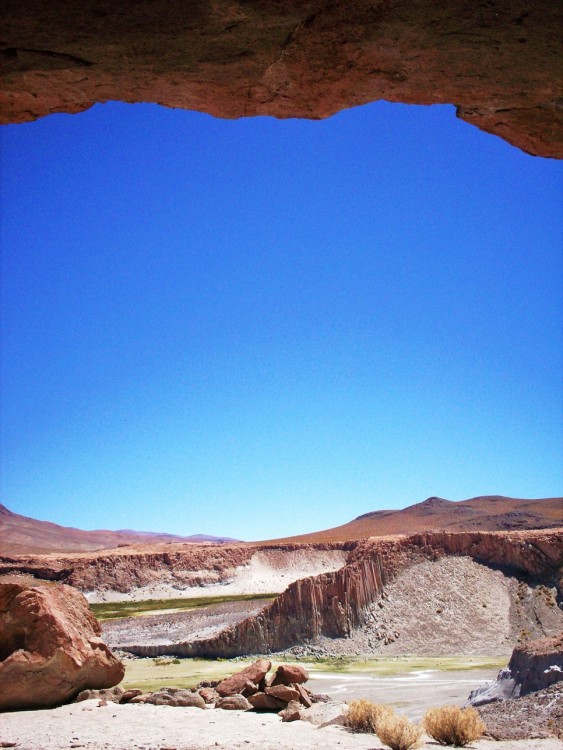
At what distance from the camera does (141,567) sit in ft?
223

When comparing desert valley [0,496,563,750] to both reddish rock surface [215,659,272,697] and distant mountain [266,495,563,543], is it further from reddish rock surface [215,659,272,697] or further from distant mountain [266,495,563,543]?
distant mountain [266,495,563,543]

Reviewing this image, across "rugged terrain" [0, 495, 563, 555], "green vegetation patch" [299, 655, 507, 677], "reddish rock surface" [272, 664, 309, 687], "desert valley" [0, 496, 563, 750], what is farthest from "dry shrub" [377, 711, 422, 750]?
"rugged terrain" [0, 495, 563, 555]

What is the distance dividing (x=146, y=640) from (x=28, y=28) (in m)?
32.3

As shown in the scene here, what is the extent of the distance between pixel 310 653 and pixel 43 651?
1423 centimetres

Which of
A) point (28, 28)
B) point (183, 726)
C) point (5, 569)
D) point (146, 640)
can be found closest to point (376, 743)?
point (183, 726)

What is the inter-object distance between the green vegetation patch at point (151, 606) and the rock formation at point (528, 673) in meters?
35.0

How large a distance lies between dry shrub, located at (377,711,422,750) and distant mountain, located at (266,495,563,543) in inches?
2917

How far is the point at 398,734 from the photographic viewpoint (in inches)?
387

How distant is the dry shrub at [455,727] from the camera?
1010 centimetres

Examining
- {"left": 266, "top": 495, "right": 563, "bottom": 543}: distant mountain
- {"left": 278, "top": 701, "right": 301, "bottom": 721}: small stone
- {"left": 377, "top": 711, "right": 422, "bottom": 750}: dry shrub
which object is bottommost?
{"left": 278, "top": 701, "right": 301, "bottom": 721}: small stone

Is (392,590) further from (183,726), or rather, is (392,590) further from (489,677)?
(183,726)

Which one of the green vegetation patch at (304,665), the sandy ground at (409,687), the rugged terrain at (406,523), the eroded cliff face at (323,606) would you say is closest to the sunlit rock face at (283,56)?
the sandy ground at (409,687)

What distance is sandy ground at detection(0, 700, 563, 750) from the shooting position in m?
9.56

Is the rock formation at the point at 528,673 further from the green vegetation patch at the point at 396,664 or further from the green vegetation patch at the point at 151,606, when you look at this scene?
the green vegetation patch at the point at 151,606
